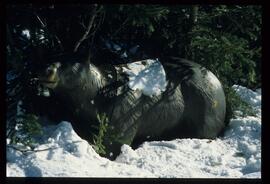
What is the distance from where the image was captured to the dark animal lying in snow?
4.77m

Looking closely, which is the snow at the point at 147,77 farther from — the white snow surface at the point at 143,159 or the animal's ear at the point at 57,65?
the animal's ear at the point at 57,65

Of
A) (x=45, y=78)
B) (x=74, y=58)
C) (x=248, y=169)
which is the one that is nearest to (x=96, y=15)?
(x=74, y=58)

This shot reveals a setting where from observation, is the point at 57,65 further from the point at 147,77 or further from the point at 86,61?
the point at 147,77

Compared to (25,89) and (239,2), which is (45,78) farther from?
(239,2)

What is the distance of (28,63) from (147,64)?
1.07 meters

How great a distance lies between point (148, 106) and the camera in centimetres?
490

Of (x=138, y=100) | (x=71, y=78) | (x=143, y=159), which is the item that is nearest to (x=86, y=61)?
(x=71, y=78)

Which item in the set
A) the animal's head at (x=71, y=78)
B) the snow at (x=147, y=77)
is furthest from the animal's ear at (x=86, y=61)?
the snow at (x=147, y=77)

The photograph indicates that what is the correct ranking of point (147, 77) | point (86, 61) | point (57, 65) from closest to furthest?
point (57, 65)
point (86, 61)
point (147, 77)

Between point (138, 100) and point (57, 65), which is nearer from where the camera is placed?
point (57, 65)

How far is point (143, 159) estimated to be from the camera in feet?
15.5

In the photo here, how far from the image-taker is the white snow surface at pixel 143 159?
14.5ft

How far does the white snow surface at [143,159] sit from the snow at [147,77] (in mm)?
481

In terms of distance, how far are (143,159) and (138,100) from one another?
52cm
